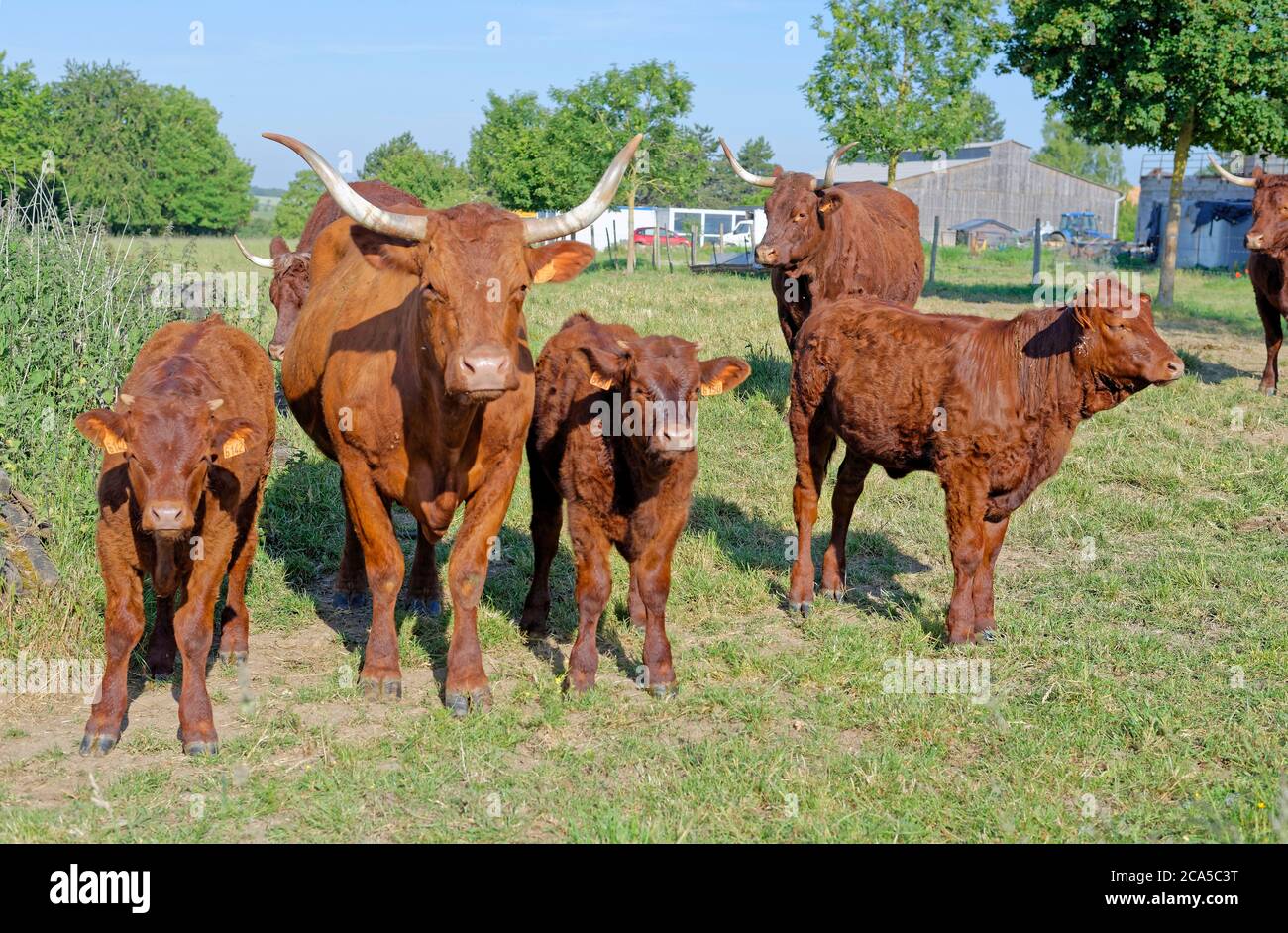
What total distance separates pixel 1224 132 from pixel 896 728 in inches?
746

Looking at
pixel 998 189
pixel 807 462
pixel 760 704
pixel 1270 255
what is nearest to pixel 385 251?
pixel 760 704

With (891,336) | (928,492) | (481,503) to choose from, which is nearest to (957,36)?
(928,492)

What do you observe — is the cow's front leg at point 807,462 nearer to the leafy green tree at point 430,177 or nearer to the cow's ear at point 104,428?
the cow's ear at point 104,428

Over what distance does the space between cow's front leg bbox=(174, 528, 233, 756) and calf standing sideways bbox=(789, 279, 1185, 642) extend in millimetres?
3358

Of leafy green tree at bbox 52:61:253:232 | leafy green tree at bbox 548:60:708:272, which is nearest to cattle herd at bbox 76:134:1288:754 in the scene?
leafy green tree at bbox 548:60:708:272

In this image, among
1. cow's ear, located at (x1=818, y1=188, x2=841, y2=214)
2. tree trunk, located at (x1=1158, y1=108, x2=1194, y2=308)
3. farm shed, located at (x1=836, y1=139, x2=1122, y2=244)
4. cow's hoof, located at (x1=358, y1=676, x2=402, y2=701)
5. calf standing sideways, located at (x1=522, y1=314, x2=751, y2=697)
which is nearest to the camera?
calf standing sideways, located at (x1=522, y1=314, x2=751, y2=697)

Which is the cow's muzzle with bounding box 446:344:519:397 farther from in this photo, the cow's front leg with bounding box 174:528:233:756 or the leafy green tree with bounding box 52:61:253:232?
the leafy green tree with bounding box 52:61:253:232

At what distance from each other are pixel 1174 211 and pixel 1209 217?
17.1 metres

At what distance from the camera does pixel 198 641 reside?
503 centimetres

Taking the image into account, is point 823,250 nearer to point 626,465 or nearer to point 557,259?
point 626,465

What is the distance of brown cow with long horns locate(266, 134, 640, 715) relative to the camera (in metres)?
4.80

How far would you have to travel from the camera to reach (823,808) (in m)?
4.33

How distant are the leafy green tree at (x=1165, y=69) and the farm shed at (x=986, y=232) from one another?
35.8 metres

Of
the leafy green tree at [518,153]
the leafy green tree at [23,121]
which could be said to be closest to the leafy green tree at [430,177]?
the leafy green tree at [518,153]
